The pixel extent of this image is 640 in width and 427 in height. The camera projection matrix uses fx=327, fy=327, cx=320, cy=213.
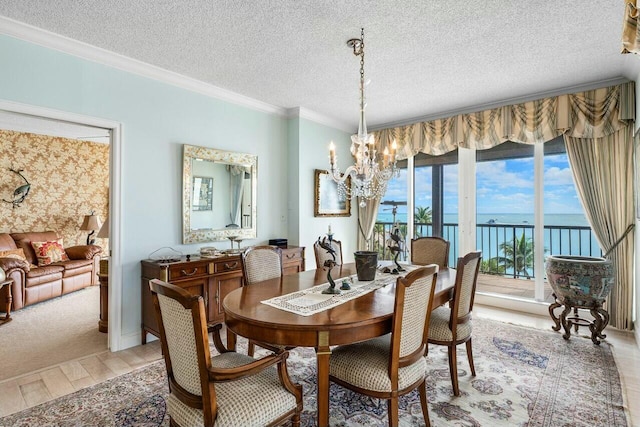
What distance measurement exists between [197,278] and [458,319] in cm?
234

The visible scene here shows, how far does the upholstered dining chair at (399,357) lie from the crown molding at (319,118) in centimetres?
335

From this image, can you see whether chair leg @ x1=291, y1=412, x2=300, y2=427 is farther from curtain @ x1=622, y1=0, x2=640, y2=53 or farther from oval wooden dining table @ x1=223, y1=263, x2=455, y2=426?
curtain @ x1=622, y1=0, x2=640, y2=53

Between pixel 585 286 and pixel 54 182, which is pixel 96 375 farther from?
pixel 54 182

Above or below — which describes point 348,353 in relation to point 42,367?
above

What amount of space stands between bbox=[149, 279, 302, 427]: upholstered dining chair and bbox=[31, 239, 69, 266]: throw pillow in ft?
15.7

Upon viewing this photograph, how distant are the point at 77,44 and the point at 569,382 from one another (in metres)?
4.64

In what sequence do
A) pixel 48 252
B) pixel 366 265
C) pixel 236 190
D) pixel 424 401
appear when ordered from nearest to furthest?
1. pixel 424 401
2. pixel 366 265
3. pixel 236 190
4. pixel 48 252

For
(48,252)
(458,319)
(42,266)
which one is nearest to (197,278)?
(458,319)

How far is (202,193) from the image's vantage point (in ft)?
12.0

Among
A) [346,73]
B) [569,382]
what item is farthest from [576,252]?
[346,73]

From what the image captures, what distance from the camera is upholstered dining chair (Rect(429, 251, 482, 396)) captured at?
7.14 feet

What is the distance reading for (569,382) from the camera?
239 centimetres

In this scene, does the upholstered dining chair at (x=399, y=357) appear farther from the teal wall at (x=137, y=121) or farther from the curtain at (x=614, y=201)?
the curtain at (x=614, y=201)

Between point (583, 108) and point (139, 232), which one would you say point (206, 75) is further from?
point (583, 108)
